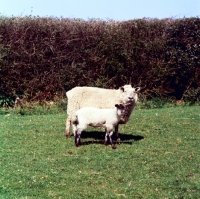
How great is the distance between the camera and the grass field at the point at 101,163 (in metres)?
6.57

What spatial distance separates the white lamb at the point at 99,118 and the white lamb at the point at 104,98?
37 cm

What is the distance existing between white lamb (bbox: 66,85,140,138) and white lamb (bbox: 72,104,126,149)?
374 millimetres

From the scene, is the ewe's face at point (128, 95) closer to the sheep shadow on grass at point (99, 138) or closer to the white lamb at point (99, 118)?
the white lamb at point (99, 118)

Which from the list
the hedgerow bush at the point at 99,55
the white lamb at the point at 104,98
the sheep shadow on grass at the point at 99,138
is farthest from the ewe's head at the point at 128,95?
the hedgerow bush at the point at 99,55

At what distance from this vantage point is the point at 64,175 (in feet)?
24.0

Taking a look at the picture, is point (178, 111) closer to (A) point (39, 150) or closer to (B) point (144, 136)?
(B) point (144, 136)

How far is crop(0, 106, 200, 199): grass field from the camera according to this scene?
259 inches

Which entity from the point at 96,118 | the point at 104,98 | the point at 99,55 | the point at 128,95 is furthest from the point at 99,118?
the point at 99,55

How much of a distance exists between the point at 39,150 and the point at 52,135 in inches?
64.9

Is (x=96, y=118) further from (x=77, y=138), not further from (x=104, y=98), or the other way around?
(x=104, y=98)

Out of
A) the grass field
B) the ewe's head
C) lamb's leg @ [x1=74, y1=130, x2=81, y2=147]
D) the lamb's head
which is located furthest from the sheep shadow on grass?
the ewe's head

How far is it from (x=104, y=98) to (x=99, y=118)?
→ 1.12 meters

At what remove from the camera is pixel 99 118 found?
9.50 meters

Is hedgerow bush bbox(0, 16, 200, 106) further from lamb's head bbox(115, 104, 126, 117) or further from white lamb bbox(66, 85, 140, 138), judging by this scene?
lamb's head bbox(115, 104, 126, 117)
